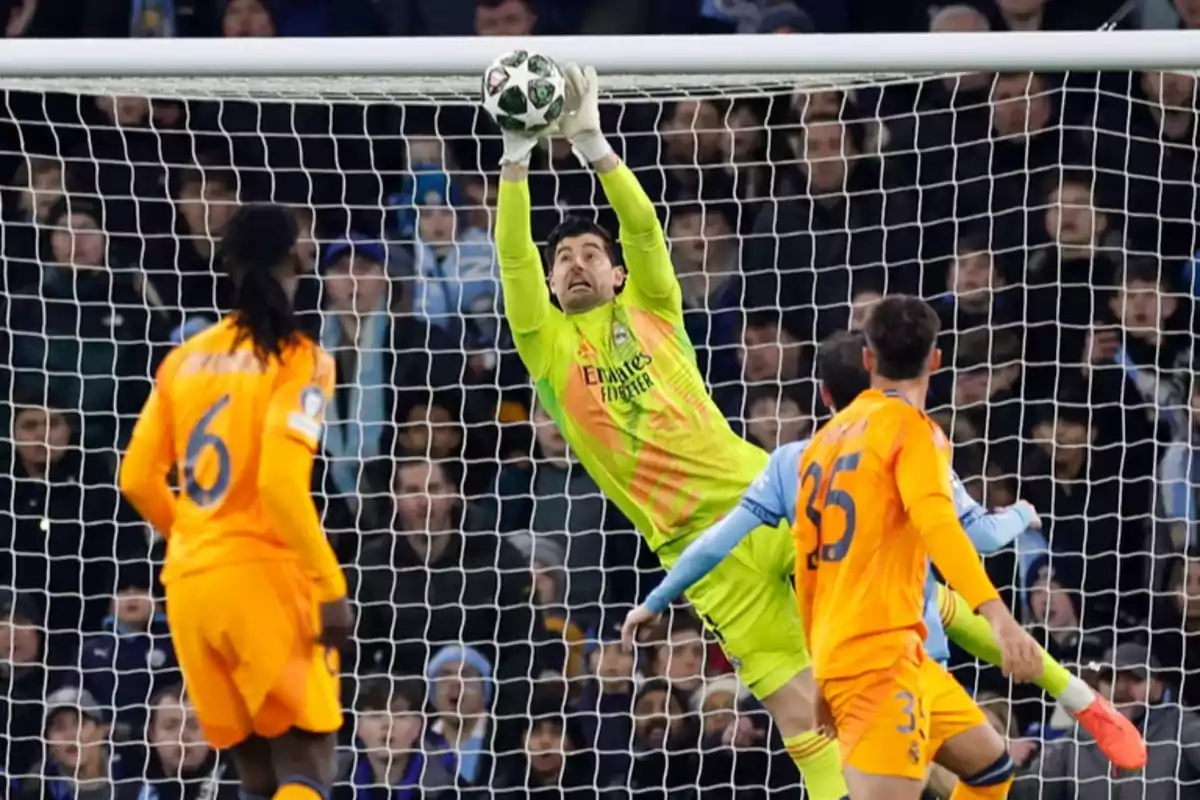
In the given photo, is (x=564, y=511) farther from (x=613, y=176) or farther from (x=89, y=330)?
(x=613, y=176)

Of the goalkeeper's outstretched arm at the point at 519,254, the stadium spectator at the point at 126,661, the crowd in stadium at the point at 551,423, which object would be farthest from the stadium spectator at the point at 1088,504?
the stadium spectator at the point at 126,661

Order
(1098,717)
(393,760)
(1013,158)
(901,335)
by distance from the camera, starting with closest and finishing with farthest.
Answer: (901,335), (1098,717), (393,760), (1013,158)

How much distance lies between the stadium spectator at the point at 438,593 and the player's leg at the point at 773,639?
5.46 feet

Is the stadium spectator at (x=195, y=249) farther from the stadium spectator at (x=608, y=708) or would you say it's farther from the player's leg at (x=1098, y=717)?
the player's leg at (x=1098, y=717)

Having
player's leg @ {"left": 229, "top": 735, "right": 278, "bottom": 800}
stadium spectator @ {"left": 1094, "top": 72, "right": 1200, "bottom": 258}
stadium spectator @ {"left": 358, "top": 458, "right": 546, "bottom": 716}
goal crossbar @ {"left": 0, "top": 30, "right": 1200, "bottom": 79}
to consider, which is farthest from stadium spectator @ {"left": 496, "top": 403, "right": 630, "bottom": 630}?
Answer: player's leg @ {"left": 229, "top": 735, "right": 278, "bottom": 800}

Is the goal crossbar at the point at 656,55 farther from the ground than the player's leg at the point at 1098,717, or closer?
farther from the ground

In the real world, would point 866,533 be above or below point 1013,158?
below

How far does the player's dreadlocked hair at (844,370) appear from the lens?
581 centimetres

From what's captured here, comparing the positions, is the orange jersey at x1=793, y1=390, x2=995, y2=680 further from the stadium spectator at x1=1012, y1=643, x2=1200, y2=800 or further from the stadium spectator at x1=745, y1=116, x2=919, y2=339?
the stadium spectator at x1=745, y1=116, x2=919, y2=339

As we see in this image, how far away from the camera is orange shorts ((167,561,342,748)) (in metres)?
5.40

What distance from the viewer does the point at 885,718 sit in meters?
5.28

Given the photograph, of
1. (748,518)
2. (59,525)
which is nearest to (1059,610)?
(748,518)

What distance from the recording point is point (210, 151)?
331 inches

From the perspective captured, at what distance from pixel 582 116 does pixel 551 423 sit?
2.17 metres
